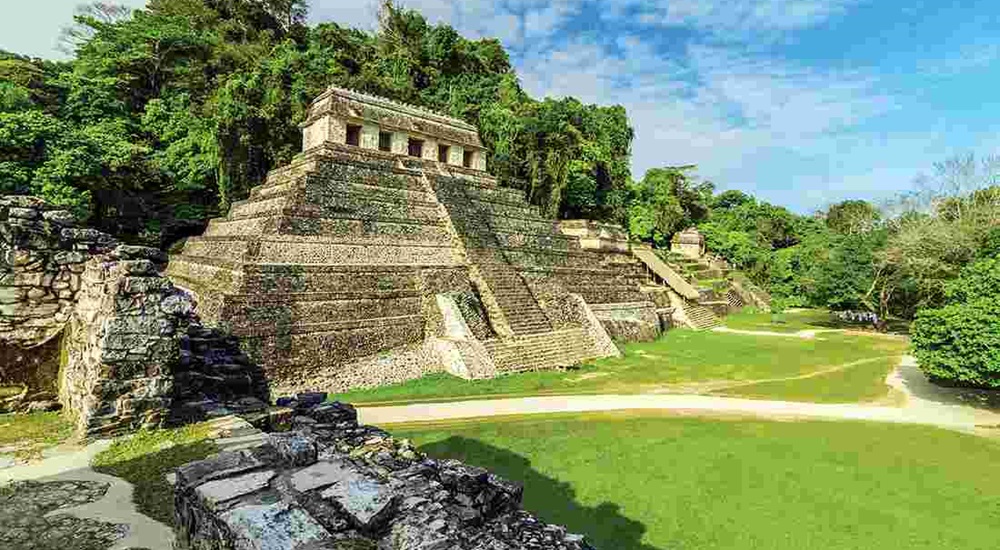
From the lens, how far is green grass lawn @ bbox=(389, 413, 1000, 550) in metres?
6.54

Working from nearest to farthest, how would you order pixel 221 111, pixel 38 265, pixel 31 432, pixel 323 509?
pixel 323 509 → pixel 31 432 → pixel 38 265 → pixel 221 111

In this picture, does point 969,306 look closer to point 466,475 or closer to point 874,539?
point 874,539

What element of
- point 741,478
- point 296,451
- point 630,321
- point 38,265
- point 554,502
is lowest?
point 554,502

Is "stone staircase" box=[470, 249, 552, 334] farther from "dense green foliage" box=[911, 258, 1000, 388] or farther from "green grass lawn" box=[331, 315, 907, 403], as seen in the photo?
"dense green foliage" box=[911, 258, 1000, 388]

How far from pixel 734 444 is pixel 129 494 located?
9.51 m

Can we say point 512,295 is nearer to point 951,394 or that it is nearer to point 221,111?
point 951,394

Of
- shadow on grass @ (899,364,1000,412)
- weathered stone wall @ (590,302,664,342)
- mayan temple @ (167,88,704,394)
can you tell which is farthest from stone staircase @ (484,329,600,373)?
shadow on grass @ (899,364,1000,412)

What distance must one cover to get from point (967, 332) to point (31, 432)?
17.8 metres

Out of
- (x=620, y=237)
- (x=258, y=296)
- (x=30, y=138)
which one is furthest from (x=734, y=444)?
(x=30, y=138)

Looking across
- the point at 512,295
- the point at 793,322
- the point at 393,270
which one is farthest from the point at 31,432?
the point at 793,322

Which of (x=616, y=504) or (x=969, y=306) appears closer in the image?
(x=616, y=504)

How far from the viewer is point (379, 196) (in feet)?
65.0

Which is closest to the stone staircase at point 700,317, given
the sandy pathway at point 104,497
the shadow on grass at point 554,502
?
the shadow on grass at point 554,502

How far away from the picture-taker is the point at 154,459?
16.0ft
